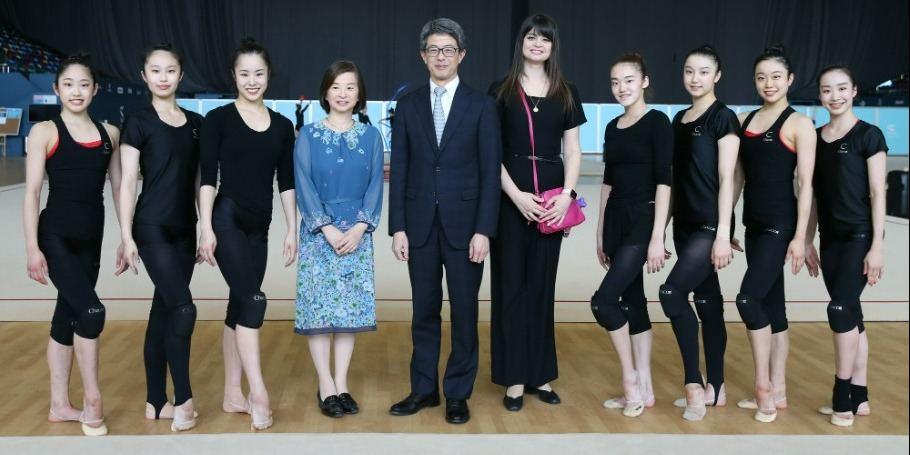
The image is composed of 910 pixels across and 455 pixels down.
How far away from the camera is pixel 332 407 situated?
10.6 ft

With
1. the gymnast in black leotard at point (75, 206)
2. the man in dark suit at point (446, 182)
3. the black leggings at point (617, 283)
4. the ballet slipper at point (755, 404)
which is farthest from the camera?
the ballet slipper at point (755, 404)

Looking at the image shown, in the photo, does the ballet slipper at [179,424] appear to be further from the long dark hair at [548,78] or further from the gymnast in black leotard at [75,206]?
the long dark hair at [548,78]

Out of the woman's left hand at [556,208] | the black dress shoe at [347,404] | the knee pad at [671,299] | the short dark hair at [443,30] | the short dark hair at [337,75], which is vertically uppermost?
the short dark hair at [443,30]

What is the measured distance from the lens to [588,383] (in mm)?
3729

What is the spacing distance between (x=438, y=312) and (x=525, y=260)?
365 millimetres

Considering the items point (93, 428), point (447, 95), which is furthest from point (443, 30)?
point (93, 428)

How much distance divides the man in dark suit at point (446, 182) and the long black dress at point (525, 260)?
0.46 feet

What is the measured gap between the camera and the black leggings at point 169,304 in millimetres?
3006

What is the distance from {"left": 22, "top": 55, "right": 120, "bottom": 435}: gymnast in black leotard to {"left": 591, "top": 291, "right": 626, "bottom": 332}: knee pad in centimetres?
165

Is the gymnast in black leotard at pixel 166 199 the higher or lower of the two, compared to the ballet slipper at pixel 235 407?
higher

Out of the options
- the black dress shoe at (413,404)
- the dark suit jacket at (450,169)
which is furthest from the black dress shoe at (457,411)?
the dark suit jacket at (450,169)

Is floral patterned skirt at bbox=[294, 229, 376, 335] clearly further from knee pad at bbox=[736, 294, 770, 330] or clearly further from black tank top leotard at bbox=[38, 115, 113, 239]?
knee pad at bbox=[736, 294, 770, 330]

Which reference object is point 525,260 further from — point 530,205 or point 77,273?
point 77,273

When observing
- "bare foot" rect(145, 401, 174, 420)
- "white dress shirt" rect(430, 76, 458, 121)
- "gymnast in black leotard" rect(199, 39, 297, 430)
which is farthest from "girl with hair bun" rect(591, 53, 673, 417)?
"bare foot" rect(145, 401, 174, 420)
